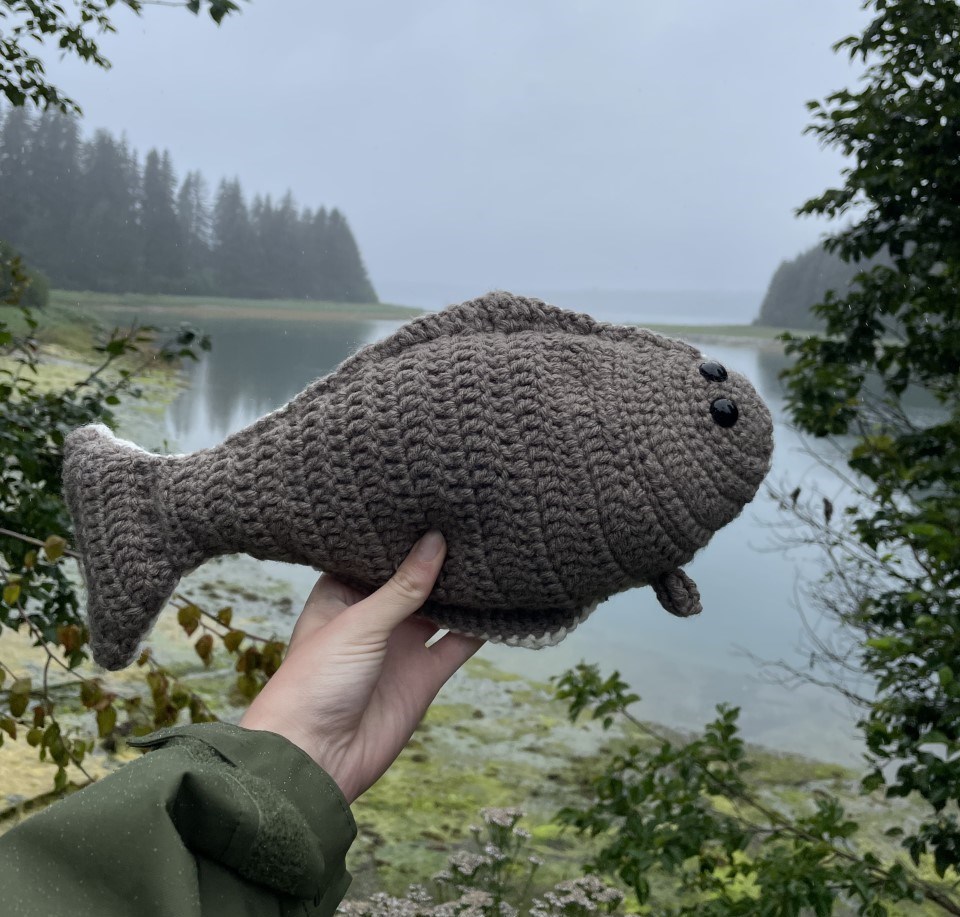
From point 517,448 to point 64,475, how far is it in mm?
386

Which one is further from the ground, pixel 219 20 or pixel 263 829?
pixel 219 20

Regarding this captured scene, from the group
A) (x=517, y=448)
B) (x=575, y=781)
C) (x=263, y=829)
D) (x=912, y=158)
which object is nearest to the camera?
(x=263, y=829)

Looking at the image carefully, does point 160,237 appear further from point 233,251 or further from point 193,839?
point 193,839

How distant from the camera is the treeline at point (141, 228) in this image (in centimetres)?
192

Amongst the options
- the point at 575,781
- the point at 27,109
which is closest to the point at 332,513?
the point at 27,109

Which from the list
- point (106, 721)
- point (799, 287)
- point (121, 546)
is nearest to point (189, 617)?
point (106, 721)

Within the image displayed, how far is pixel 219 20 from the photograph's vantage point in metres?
1.21

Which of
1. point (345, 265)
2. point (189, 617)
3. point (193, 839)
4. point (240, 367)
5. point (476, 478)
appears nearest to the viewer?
point (193, 839)

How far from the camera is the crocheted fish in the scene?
2.16 feet

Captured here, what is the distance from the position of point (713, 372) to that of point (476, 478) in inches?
8.0

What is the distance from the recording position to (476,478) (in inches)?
25.9

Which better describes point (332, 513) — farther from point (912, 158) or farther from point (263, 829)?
point (912, 158)

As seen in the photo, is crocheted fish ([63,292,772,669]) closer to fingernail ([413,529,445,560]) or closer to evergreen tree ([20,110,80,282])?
fingernail ([413,529,445,560])

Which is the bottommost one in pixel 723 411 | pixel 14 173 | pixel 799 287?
pixel 723 411
